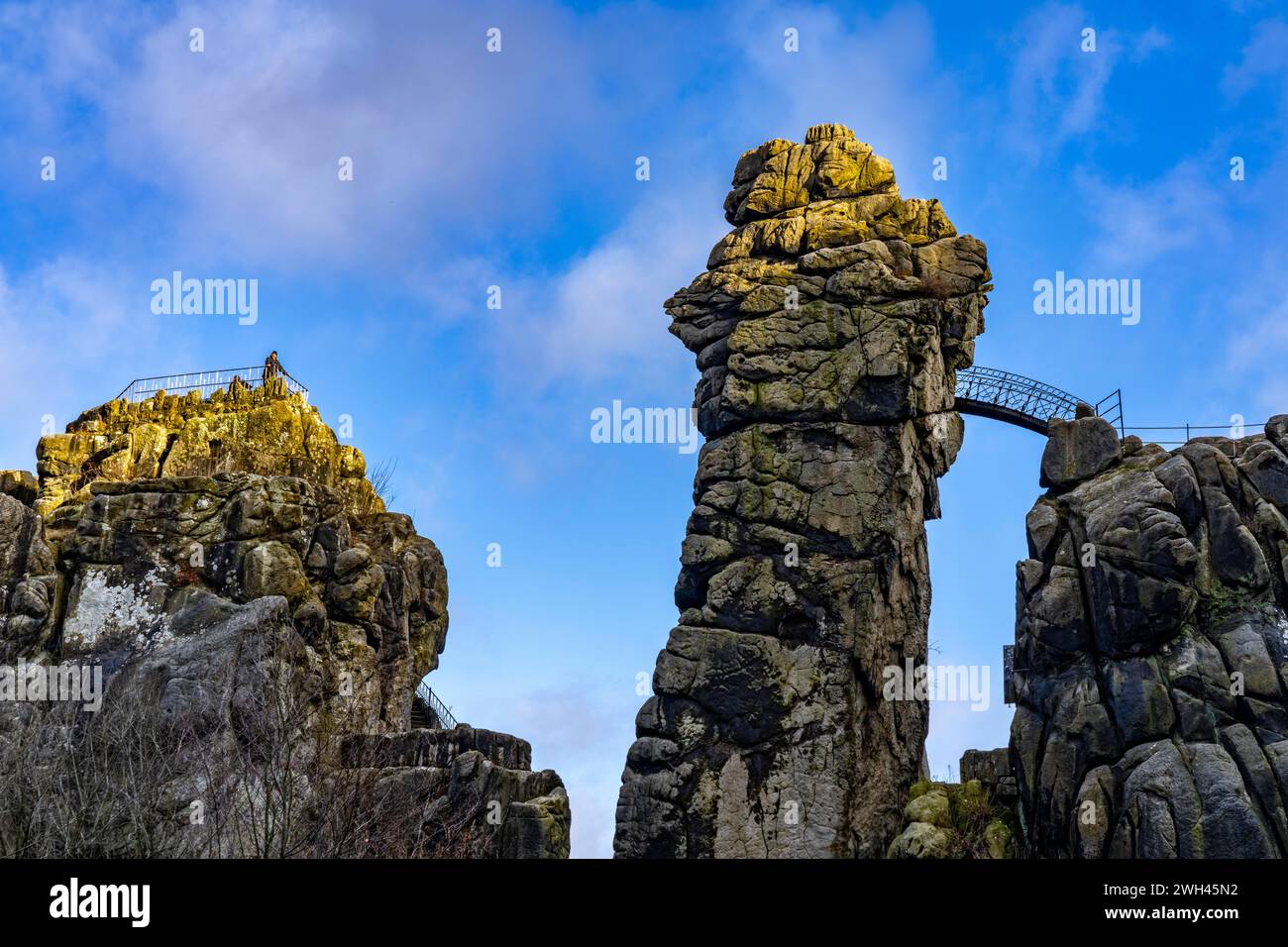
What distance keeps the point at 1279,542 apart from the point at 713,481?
61.2 feet

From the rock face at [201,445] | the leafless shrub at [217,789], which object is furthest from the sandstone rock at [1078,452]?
the rock face at [201,445]

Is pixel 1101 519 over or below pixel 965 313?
below

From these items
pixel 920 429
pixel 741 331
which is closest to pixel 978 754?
pixel 920 429

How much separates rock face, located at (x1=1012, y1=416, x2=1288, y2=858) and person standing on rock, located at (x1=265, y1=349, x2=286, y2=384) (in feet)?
113

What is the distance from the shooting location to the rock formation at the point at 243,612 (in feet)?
136

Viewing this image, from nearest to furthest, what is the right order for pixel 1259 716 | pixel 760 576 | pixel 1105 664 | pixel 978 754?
pixel 1259 716, pixel 1105 664, pixel 978 754, pixel 760 576

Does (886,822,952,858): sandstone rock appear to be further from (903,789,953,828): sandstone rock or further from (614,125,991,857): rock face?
(614,125,991,857): rock face

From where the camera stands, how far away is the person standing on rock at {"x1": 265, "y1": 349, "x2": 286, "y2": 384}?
62156 millimetres

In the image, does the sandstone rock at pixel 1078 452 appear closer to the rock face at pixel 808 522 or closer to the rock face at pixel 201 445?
the rock face at pixel 808 522

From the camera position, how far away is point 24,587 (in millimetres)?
48031

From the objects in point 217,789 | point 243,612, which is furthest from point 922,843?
point 243,612

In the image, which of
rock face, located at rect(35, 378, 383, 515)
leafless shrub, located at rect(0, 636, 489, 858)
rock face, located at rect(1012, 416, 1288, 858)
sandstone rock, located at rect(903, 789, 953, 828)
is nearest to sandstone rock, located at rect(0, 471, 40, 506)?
rock face, located at rect(35, 378, 383, 515)

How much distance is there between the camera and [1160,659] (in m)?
39.2

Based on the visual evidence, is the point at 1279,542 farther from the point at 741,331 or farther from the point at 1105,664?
the point at 741,331
